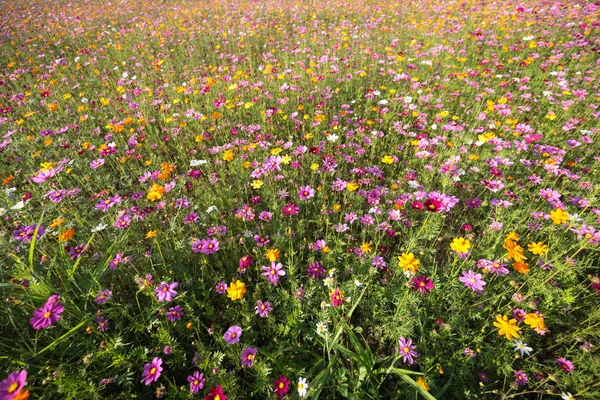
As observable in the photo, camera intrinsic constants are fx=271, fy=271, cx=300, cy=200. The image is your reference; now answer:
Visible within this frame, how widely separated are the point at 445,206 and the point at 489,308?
870 mm

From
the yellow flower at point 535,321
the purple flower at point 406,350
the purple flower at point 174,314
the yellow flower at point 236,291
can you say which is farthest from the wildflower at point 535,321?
the purple flower at point 174,314

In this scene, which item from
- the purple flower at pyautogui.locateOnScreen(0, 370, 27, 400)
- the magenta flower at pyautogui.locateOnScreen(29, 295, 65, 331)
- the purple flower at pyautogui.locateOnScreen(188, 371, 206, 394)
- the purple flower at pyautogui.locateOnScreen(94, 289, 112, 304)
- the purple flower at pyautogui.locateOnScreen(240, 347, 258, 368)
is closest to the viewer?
the purple flower at pyautogui.locateOnScreen(0, 370, 27, 400)

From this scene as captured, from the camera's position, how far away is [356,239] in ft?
9.54

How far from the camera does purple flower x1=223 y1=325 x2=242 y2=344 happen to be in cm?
181

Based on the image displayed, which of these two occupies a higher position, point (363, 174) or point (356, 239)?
point (363, 174)

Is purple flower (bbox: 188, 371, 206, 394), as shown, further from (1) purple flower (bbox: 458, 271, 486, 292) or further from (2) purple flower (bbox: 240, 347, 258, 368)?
(1) purple flower (bbox: 458, 271, 486, 292)

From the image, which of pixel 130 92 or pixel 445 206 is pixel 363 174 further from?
pixel 130 92

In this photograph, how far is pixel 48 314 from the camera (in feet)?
5.31

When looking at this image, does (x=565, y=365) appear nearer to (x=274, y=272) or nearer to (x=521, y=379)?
(x=521, y=379)

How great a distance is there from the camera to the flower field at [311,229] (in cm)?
186

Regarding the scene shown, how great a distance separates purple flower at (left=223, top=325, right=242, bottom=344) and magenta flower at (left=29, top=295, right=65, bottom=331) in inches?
38.7

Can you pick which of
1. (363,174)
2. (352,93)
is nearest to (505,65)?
(352,93)

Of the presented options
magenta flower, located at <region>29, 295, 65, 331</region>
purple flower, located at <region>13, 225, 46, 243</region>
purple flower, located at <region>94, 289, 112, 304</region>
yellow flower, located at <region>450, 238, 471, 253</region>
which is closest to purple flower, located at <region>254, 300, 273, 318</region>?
purple flower, located at <region>94, 289, 112, 304</region>

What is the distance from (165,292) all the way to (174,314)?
17 centimetres
